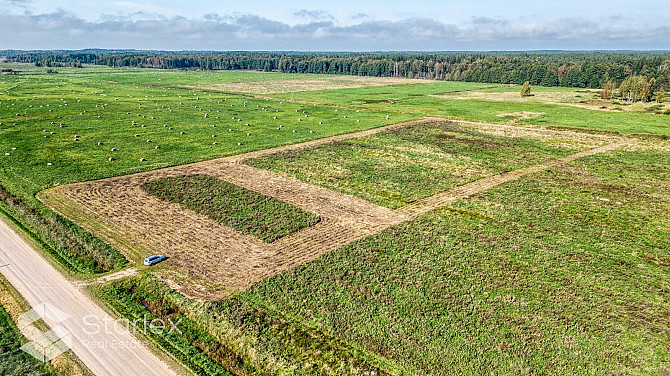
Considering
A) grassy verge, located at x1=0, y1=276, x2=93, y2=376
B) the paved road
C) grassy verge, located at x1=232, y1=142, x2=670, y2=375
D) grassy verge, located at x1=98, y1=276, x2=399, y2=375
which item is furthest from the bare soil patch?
grassy verge, located at x1=0, y1=276, x2=93, y2=376

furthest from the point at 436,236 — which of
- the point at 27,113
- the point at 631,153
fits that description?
the point at 27,113

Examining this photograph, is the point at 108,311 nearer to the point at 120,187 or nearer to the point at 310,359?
the point at 310,359

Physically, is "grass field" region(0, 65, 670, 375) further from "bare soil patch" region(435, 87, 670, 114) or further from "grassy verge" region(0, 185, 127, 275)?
"bare soil patch" region(435, 87, 670, 114)

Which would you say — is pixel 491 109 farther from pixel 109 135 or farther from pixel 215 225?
pixel 215 225

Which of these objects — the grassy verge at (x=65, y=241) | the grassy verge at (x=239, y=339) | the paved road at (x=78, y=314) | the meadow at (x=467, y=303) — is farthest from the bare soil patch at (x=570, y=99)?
the paved road at (x=78, y=314)

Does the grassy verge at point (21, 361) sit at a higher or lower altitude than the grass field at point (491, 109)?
lower

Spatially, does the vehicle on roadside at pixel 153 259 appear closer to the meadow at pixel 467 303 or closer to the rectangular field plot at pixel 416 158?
the meadow at pixel 467 303
